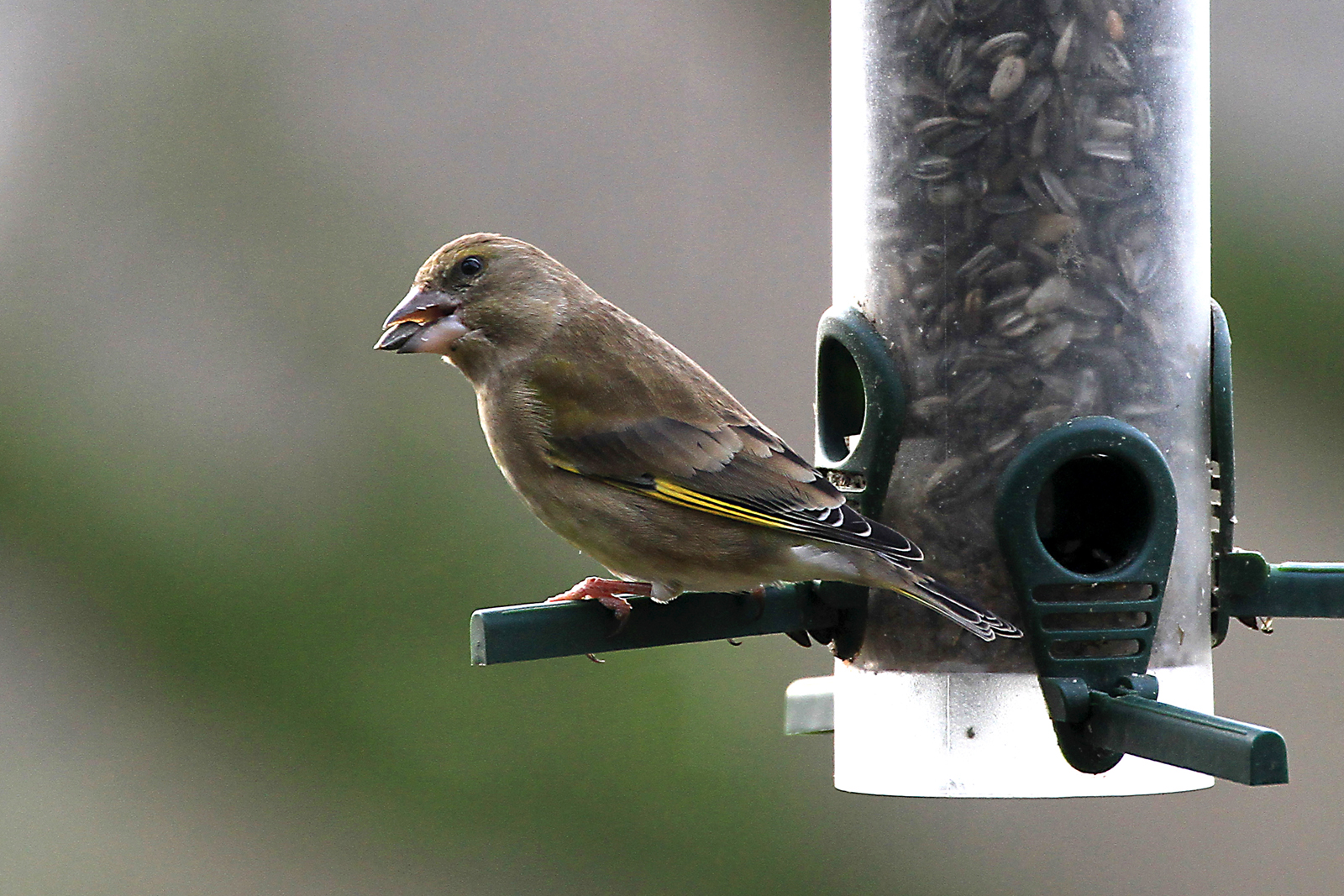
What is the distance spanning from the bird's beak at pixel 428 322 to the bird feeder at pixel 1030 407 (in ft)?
3.31

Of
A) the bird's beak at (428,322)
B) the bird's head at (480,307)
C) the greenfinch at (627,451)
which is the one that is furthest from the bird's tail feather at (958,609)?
the bird's beak at (428,322)

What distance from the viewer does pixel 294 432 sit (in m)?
7.17

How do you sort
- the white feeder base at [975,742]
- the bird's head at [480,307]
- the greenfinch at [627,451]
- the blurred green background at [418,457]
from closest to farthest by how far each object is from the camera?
1. the white feeder base at [975,742]
2. the greenfinch at [627,451]
3. the bird's head at [480,307]
4. the blurred green background at [418,457]

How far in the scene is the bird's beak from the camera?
519 centimetres

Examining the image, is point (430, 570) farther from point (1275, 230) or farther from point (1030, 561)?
point (1275, 230)

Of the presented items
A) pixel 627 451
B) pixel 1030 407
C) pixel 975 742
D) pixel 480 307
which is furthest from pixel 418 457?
pixel 975 742

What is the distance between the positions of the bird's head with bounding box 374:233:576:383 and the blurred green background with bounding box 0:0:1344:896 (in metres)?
1.75

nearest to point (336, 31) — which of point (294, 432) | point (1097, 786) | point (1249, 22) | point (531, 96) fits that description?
point (531, 96)

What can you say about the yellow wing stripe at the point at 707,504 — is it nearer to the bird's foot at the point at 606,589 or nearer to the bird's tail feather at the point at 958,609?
the bird's foot at the point at 606,589

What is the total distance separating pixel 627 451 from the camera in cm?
502

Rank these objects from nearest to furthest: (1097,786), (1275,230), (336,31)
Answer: (1097,786) < (1275,230) < (336,31)

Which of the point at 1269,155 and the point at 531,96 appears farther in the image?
the point at 531,96

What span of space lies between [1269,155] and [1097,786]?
306cm

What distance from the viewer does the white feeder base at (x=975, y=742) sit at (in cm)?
454
